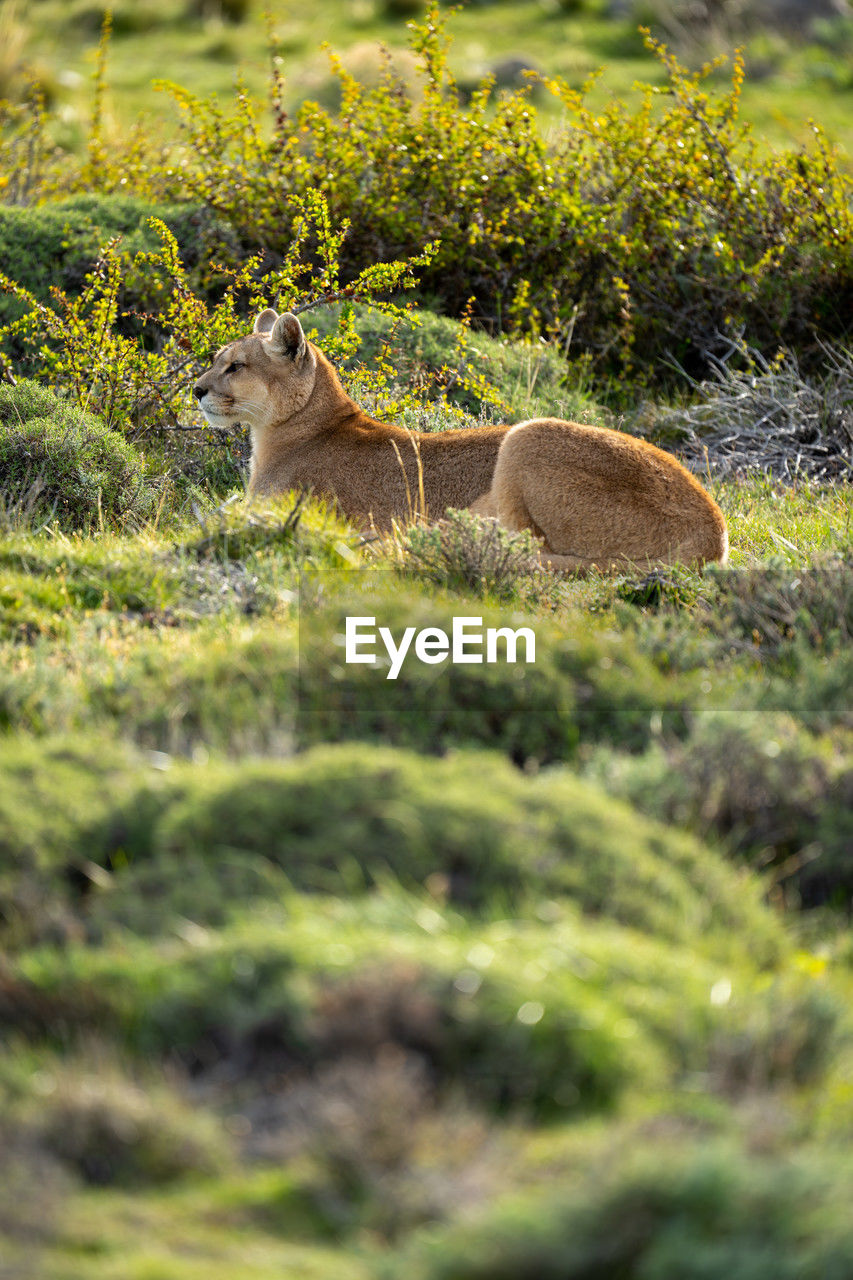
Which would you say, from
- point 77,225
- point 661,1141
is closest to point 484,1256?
point 661,1141

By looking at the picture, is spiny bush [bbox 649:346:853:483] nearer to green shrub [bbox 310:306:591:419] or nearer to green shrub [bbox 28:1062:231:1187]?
green shrub [bbox 310:306:591:419]

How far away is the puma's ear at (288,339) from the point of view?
8.14m

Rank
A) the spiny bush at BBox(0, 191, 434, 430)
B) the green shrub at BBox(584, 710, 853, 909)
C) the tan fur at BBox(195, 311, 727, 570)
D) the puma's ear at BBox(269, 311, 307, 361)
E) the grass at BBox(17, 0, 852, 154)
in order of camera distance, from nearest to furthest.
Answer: the green shrub at BBox(584, 710, 853, 909) → the tan fur at BBox(195, 311, 727, 570) → the puma's ear at BBox(269, 311, 307, 361) → the spiny bush at BBox(0, 191, 434, 430) → the grass at BBox(17, 0, 852, 154)

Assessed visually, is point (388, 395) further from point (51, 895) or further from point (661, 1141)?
point (661, 1141)

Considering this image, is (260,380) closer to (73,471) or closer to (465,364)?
(73,471)

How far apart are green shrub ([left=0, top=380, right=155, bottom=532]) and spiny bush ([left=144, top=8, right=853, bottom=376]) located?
3.97 meters

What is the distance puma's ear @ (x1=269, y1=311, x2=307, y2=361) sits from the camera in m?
8.14

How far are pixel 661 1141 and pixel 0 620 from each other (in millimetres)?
4153

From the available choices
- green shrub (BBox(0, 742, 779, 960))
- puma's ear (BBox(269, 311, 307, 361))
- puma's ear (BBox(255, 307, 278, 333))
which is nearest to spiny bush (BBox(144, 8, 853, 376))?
puma's ear (BBox(255, 307, 278, 333))

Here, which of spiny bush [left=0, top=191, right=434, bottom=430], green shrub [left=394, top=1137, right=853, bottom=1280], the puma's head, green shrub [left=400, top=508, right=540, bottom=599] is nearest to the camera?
green shrub [left=394, top=1137, right=853, bottom=1280]

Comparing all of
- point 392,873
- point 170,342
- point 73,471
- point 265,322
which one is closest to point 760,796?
point 392,873

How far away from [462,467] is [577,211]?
508cm

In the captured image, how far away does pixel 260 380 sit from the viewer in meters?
8.28

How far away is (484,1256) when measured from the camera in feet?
8.04
